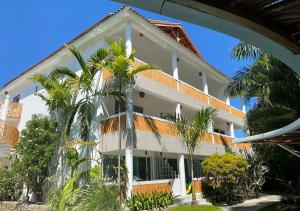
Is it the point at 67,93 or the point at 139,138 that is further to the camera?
the point at 67,93

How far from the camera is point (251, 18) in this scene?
6.84 ft

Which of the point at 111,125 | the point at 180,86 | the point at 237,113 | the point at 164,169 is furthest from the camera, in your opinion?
the point at 237,113

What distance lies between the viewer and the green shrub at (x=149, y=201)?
43.6ft

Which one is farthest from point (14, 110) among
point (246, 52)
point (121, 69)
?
point (246, 52)

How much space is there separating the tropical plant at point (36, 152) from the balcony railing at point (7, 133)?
2.87 metres

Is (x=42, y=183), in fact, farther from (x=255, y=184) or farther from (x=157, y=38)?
(x=255, y=184)

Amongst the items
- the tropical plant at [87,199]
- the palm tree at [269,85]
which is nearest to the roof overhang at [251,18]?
the tropical plant at [87,199]

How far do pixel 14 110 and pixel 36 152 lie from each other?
25.3 feet

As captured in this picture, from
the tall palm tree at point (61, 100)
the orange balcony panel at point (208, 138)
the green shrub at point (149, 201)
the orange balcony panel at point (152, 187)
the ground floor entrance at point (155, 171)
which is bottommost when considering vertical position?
the green shrub at point (149, 201)

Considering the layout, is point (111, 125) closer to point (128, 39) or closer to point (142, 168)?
point (142, 168)

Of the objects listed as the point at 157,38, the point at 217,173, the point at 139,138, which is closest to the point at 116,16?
the point at 157,38

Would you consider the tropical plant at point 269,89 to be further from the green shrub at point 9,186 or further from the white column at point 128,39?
the green shrub at point 9,186

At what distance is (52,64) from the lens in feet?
69.4

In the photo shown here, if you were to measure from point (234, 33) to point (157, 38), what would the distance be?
56.8 ft
